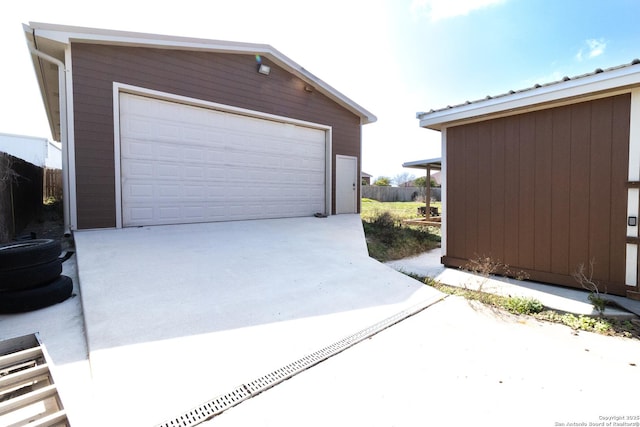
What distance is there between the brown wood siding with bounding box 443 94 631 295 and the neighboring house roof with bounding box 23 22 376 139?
419 cm

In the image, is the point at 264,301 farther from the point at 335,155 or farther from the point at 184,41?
the point at 335,155

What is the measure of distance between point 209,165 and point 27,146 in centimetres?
1964

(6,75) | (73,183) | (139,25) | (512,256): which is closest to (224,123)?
(139,25)

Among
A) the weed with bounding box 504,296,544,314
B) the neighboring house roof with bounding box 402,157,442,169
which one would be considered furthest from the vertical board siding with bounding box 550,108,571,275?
the neighboring house roof with bounding box 402,157,442,169

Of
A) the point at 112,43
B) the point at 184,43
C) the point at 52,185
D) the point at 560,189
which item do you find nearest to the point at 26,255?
the point at 112,43

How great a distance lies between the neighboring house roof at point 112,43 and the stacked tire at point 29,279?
381cm

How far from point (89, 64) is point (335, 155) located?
18.7ft

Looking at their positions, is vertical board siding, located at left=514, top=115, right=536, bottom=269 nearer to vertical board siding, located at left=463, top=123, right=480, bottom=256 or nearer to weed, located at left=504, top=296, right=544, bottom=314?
vertical board siding, located at left=463, top=123, right=480, bottom=256

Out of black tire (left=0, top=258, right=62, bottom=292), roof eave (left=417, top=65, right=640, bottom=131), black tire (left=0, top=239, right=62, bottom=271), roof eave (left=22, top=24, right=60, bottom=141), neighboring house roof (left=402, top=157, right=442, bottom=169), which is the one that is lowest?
black tire (left=0, top=258, right=62, bottom=292)

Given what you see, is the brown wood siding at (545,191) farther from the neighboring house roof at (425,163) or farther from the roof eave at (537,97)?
the neighboring house roof at (425,163)

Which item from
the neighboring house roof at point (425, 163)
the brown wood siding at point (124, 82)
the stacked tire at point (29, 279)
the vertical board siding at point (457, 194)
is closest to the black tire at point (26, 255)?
the stacked tire at point (29, 279)

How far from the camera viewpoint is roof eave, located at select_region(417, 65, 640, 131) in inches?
139

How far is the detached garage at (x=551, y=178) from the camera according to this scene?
3713 mm

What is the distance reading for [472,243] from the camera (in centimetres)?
Result: 518
